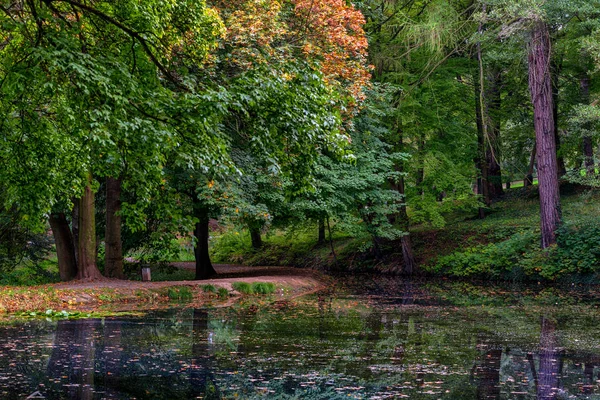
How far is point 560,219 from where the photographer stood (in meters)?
24.9

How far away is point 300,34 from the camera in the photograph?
19.2 meters

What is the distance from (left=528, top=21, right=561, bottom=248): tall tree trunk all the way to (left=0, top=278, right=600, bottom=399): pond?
9.00m

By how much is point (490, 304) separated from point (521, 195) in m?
18.9

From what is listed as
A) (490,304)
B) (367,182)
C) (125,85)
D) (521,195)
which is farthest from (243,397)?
(521,195)

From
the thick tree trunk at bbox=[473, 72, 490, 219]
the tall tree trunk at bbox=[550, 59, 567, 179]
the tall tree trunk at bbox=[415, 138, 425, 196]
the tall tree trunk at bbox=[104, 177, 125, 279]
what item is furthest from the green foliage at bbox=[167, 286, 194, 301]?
the tall tree trunk at bbox=[550, 59, 567, 179]

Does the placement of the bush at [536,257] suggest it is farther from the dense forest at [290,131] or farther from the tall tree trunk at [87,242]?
the tall tree trunk at [87,242]

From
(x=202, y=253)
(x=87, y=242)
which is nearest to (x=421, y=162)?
(x=202, y=253)

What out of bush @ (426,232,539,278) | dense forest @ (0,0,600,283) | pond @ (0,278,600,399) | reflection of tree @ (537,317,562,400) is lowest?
reflection of tree @ (537,317,562,400)

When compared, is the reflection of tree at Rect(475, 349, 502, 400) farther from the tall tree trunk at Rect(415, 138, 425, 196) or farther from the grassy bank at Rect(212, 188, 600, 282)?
the tall tree trunk at Rect(415, 138, 425, 196)

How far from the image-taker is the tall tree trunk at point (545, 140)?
24344 millimetres

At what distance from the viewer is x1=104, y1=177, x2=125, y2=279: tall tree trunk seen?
67.6ft

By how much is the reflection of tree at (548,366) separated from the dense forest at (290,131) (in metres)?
4.05

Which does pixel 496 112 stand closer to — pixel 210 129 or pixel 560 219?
pixel 560 219

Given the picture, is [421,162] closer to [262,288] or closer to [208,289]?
[262,288]
